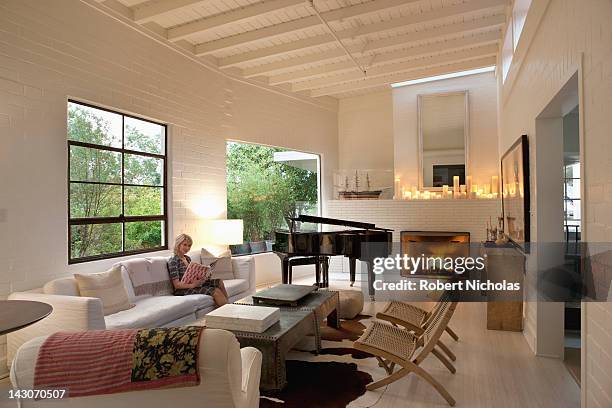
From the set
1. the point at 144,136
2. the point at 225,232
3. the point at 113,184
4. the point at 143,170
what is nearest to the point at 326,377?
the point at 225,232

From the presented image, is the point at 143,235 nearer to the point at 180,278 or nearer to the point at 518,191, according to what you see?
the point at 180,278

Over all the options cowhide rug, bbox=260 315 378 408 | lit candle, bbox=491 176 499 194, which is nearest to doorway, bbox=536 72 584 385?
cowhide rug, bbox=260 315 378 408

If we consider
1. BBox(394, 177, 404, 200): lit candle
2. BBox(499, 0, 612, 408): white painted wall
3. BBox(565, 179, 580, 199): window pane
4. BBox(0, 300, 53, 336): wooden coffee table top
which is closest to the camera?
BBox(499, 0, 612, 408): white painted wall

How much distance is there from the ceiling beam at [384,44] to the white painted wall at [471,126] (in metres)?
2.39

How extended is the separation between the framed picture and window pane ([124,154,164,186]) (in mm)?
4272

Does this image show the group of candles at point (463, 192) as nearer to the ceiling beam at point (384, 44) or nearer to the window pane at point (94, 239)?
the ceiling beam at point (384, 44)

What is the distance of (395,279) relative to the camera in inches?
323

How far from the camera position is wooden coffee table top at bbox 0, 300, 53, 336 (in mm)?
2078

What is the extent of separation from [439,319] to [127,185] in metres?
3.78

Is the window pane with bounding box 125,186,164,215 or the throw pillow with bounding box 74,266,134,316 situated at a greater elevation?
the window pane with bounding box 125,186,164,215

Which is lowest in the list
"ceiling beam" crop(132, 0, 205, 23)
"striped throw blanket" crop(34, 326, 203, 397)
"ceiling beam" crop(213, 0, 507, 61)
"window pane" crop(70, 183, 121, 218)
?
"striped throw blanket" crop(34, 326, 203, 397)

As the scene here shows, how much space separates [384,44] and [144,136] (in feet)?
11.7

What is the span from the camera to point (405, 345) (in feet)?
10.3

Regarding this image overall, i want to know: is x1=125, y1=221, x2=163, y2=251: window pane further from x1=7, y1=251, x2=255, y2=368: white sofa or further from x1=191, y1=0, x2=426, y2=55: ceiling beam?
x1=191, y1=0, x2=426, y2=55: ceiling beam
